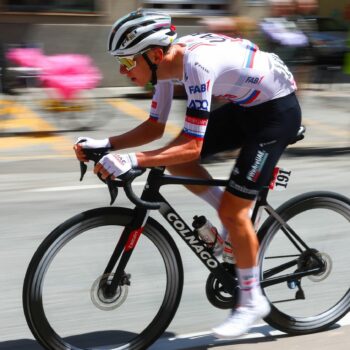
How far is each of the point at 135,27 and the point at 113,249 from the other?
1086 mm

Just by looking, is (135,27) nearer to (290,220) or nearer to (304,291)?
(290,220)

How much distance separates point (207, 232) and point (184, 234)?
0.41 feet

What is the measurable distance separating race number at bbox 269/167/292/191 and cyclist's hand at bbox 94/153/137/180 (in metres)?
0.82

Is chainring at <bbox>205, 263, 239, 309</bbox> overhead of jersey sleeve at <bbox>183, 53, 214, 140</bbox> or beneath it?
beneath

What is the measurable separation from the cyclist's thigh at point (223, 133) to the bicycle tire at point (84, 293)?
519 millimetres

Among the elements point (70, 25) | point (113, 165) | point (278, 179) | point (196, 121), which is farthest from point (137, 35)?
point (70, 25)

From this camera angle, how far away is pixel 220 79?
339 centimetres

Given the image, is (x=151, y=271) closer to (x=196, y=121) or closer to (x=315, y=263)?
(x=196, y=121)

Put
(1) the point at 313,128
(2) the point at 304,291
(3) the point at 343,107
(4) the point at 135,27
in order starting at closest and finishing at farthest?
(4) the point at 135,27 < (2) the point at 304,291 < (1) the point at 313,128 < (3) the point at 343,107

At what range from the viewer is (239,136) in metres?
3.71

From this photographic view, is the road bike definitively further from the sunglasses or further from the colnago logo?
the sunglasses

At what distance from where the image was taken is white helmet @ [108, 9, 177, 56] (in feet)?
10.7

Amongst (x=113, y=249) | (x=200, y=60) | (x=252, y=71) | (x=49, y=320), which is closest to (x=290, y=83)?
(x=252, y=71)

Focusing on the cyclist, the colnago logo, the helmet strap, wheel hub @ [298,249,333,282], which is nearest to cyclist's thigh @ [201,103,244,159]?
the cyclist
